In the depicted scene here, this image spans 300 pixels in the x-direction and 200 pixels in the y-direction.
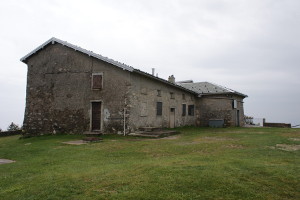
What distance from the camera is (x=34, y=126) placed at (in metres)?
16.9

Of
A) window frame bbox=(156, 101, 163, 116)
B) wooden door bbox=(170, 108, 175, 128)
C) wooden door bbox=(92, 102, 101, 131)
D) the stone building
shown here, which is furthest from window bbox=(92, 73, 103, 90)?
wooden door bbox=(170, 108, 175, 128)

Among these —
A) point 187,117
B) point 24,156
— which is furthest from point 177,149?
point 187,117

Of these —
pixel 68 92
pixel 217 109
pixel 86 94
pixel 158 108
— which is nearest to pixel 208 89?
pixel 217 109

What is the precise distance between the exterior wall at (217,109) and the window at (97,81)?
41.5 feet

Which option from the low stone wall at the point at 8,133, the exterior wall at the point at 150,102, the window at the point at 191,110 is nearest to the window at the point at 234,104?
the window at the point at 191,110

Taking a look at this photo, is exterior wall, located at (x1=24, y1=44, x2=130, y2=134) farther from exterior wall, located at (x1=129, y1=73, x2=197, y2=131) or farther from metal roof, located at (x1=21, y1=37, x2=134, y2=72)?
exterior wall, located at (x1=129, y1=73, x2=197, y2=131)

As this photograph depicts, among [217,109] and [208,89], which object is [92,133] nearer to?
[217,109]

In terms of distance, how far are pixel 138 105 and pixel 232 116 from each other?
12146 millimetres

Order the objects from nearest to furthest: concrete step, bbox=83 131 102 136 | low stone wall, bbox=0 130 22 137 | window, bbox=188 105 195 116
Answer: concrete step, bbox=83 131 102 136
low stone wall, bbox=0 130 22 137
window, bbox=188 105 195 116

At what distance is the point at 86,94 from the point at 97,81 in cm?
117

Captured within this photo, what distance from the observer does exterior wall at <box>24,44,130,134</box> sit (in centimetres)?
1532

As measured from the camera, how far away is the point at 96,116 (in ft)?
51.5

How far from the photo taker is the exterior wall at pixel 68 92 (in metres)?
15.3

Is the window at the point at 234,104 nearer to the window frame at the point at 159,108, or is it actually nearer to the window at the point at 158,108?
the window frame at the point at 159,108
